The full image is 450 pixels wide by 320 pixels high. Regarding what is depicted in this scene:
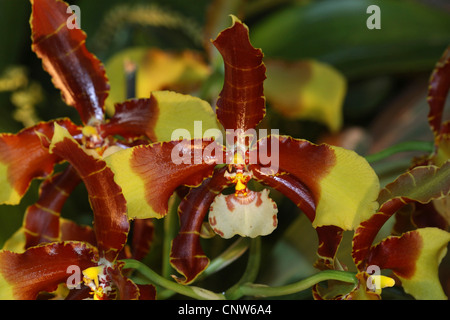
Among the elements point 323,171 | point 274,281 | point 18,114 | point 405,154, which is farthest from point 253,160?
point 18,114

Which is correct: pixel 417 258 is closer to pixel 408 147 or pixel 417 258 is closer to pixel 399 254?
pixel 399 254

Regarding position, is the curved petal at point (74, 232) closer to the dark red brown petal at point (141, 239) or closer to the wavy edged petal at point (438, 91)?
the dark red brown petal at point (141, 239)

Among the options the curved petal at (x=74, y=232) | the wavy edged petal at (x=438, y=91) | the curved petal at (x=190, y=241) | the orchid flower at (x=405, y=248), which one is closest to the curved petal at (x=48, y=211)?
the curved petal at (x=74, y=232)

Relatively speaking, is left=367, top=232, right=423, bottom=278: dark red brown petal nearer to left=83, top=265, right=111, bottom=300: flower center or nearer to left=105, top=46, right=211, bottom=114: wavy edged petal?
left=83, top=265, right=111, bottom=300: flower center

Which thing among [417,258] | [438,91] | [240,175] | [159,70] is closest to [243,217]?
[240,175]

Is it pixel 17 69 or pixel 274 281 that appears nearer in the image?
pixel 274 281

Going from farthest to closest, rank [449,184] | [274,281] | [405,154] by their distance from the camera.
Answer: [405,154] < [274,281] < [449,184]

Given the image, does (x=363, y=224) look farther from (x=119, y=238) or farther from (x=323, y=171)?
(x=119, y=238)
